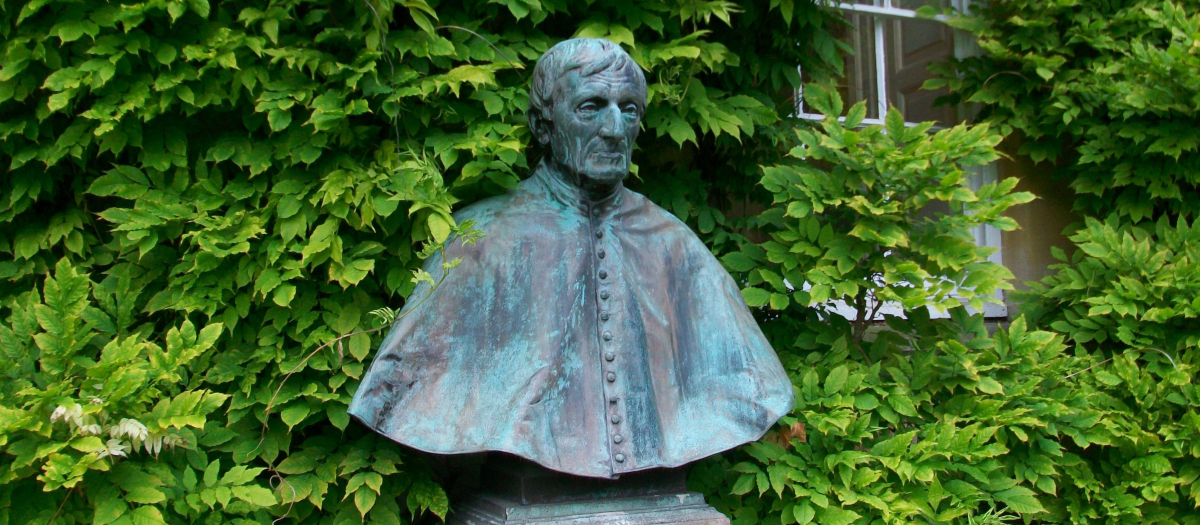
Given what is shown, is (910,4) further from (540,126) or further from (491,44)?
(540,126)

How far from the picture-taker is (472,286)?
2619 mm

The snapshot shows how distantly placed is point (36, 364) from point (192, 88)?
859mm

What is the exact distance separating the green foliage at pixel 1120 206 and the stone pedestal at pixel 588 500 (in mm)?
1619

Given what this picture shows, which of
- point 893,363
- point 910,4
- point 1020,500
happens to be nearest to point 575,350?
point 893,363

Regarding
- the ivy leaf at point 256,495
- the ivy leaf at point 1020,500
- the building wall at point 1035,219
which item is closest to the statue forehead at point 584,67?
the ivy leaf at point 256,495

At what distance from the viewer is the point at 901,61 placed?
5.00 meters

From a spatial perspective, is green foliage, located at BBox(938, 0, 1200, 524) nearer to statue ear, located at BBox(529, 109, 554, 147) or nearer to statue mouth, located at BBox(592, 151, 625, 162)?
statue mouth, located at BBox(592, 151, 625, 162)

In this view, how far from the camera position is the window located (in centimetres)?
Result: 456

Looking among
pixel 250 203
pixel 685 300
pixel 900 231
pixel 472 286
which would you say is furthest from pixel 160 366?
pixel 900 231

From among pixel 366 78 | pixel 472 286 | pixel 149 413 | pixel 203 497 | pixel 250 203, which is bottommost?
pixel 203 497

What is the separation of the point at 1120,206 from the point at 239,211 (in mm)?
3439

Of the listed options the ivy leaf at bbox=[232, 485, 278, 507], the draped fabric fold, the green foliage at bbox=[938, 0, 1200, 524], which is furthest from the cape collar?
the green foliage at bbox=[938, 0, 1200, 524]

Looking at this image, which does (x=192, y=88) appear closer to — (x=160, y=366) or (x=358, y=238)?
(x=358, y=238)

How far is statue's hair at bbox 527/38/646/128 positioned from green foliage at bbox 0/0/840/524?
0.21 metres
